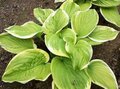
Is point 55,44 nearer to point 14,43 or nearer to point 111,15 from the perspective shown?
point 14,43

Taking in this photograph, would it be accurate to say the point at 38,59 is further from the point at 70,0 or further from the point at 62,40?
the point at 70,0

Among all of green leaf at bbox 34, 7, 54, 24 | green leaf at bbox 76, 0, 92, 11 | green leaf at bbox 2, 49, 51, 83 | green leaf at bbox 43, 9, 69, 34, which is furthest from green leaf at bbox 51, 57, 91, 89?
green leaf at bbox 76, 0, 92, 11

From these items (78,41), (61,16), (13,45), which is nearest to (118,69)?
(78,41)

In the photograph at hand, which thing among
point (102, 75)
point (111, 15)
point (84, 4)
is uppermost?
point (84, 4)

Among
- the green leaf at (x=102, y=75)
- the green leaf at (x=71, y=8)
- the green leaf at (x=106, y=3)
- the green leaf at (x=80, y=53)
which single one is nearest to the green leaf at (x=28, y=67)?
the green leaf at (x=80, y=53)

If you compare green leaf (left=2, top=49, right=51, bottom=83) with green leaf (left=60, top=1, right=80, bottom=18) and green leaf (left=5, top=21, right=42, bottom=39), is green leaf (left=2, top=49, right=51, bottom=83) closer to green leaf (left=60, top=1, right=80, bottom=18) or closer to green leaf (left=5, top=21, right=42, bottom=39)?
green leaf (left=5, top=21, right=42, bottom=39)

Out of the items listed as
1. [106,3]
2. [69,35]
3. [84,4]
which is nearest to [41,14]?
[69,35]
